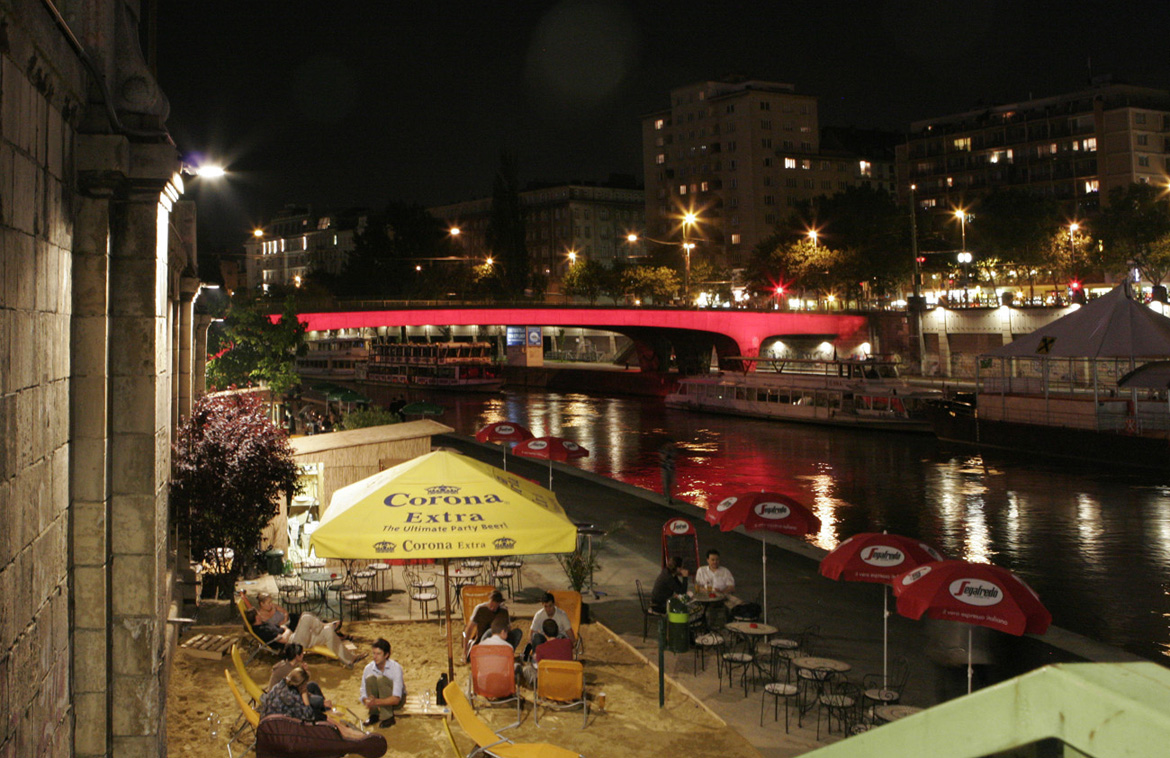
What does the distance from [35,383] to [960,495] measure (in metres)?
29.7

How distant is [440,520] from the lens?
10117 millimetres

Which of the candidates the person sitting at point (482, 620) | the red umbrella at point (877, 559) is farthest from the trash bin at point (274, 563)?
the red umbrella at point (877, 559)

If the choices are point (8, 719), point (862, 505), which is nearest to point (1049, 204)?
point (862, 505)

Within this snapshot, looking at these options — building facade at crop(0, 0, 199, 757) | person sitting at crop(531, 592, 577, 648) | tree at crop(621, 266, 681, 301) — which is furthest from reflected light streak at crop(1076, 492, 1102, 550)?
tree at crop(621, 266, 681, 301)

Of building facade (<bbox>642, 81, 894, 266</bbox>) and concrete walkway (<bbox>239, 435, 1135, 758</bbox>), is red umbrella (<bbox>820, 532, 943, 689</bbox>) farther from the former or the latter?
building facade (<bbox>642, 81, 894, 266</bbox>)

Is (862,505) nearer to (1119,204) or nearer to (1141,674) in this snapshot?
(1141,674)

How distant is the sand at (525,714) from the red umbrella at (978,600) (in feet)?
7.36

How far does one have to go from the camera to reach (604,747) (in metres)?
8.88

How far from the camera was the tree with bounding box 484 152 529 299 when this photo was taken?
10925cm

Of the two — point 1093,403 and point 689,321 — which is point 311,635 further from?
point 689,321

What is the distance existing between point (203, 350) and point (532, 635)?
41.6ft

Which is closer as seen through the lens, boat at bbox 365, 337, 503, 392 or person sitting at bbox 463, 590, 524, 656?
person sitting at bbox 463, 590, 524, 656

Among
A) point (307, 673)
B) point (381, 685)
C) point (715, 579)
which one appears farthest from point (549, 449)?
point (307, 673)

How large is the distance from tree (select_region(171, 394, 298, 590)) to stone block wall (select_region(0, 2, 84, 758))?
582cm
